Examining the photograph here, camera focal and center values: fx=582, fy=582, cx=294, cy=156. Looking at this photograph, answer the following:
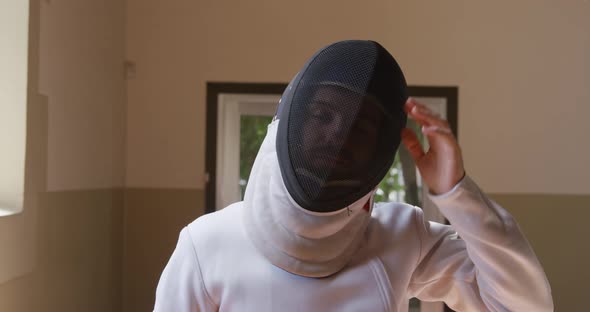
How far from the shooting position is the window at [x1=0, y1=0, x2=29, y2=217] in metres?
2.21

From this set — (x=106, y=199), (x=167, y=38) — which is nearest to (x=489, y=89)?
(x=167, y=38)

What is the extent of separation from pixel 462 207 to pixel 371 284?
20cm

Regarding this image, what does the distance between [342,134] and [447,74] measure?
334 centimetres

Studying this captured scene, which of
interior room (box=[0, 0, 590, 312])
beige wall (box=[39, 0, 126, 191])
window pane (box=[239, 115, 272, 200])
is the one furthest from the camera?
window pane (box=[239, 115, 272, 200])

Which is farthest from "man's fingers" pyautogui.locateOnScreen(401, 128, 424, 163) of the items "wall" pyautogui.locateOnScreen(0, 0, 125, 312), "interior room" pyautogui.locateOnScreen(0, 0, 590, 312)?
"interior room" pyautogui.locateOnScreen(0, 0, 590, 312)

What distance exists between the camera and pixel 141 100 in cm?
400

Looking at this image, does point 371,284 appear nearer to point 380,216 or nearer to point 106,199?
point 380,216

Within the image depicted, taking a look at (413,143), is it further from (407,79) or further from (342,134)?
(407,79)

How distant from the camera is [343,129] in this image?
93 centimetres

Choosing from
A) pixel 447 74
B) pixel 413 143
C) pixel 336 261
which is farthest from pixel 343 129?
pixel 447 74

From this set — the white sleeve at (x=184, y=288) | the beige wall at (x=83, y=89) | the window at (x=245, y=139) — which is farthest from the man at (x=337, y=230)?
the window at (x=245, y=139)

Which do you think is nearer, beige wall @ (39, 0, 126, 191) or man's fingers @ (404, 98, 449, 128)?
man's fingers @ (404, 98, 449, 128)

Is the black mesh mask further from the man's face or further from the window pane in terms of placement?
the window pane

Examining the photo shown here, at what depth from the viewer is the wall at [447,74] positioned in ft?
13.2
